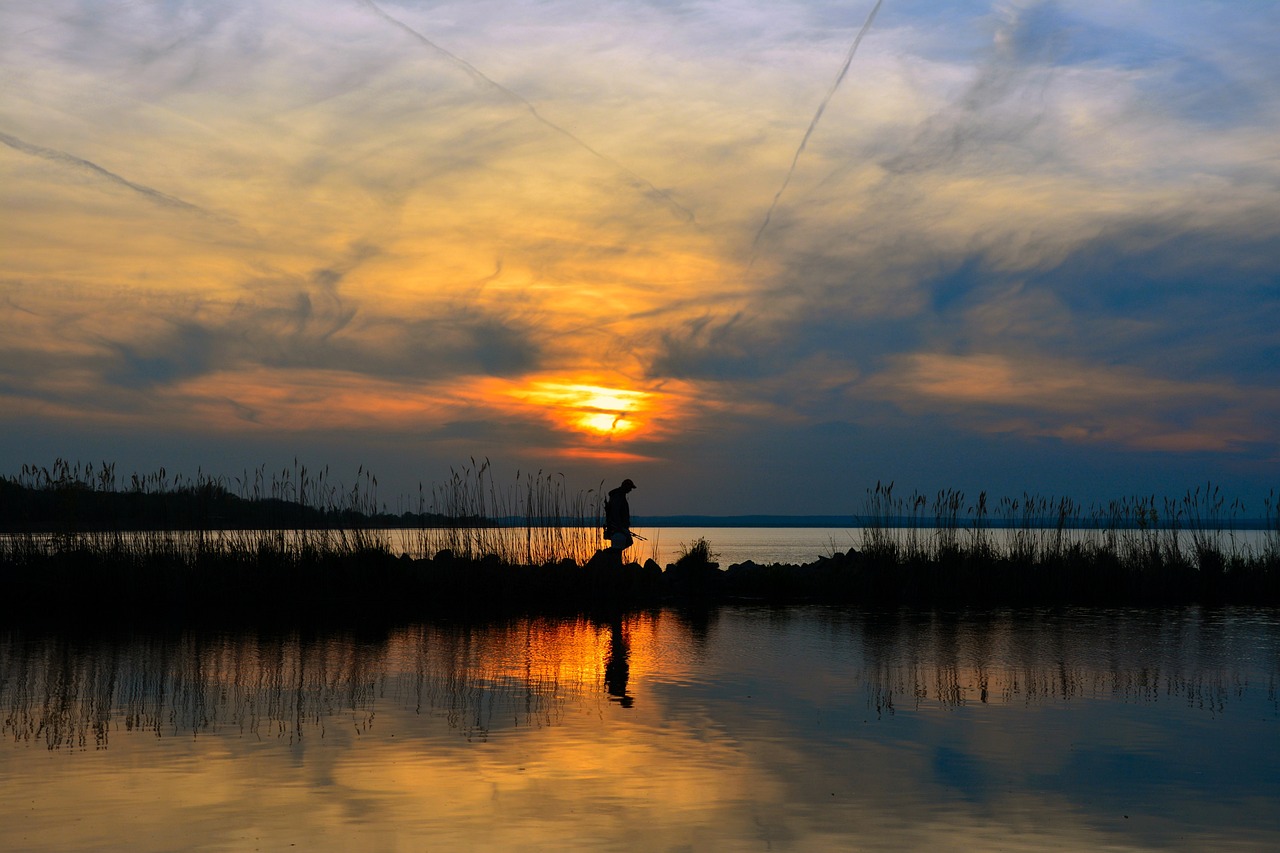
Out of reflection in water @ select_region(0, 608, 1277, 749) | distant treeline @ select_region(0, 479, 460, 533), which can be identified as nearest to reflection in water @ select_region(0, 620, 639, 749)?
reflection in water @ select_region(0, 608, 1277, 749)

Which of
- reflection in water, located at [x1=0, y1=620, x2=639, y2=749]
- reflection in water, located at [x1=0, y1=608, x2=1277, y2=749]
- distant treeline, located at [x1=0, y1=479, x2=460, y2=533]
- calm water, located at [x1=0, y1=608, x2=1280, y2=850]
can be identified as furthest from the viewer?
distant treeline, located at [x1=0, y1=479, x2=460, y2=533]

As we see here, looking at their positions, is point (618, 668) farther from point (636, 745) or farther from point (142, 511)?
point (142, 511)

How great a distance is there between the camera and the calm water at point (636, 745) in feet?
16.6

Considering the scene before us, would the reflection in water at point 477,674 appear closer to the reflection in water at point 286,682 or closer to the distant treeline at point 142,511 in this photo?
the reflection in water at point 286,682

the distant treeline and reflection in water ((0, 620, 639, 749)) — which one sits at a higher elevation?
the distant treeline

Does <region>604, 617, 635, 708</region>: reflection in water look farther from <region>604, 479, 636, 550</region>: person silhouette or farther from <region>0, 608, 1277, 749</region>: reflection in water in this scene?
<region>604, 479, 636, 550</region>: person silhouette

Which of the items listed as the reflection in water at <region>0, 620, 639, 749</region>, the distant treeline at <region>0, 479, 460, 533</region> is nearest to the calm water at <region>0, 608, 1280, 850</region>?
the reflection in water at <region>0, 620, 639, 749</region>

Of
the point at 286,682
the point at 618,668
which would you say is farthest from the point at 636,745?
the point at 286,682

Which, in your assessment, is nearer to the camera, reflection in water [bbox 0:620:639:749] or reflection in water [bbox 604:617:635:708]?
reflection in water [bbox 0:620:639:749]

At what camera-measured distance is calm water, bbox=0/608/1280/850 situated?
199 inches

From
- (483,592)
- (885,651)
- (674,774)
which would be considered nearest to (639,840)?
(674,774)

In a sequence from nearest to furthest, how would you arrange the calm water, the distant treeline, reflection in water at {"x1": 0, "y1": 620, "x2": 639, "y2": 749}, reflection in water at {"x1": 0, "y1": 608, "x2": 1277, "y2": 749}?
the calm water, reflection in water at {"x1": 0, "y1": 620, "x2": 639, "y2": 749}, reflection in water at {"x1": 0, "y1": 608, "x2": 1277, "y2": 749}, the distant treeline

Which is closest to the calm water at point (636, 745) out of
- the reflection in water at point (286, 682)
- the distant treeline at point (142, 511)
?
the reflection in water at point (286, 682)

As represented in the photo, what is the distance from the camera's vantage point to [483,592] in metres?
16.3
